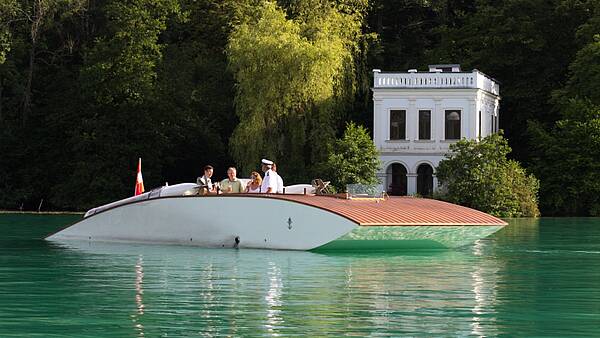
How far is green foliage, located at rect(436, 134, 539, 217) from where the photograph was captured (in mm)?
47344

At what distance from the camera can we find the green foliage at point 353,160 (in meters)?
49.0

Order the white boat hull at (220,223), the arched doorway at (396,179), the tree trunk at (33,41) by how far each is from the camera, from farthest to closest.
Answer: the tree trunk at (33,41), the arched doorway at (396,179), the white boat hull at (220,223)

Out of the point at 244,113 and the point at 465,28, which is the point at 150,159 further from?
the point at 465,28

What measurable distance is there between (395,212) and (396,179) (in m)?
27.5

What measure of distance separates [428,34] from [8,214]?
842 inches

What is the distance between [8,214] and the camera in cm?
4919

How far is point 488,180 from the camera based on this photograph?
156 feet

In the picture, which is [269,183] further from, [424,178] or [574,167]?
[424,178]

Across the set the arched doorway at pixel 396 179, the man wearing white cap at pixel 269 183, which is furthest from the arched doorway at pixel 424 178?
the man wearing white cap at pixel 269 183

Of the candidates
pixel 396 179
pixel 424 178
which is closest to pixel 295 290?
pixel 396 179

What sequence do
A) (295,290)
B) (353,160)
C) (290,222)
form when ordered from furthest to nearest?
(353,160) → (290,222) → (295,290)

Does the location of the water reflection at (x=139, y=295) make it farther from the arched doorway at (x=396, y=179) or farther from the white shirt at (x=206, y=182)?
the arched doorway at (x=396, y=179)

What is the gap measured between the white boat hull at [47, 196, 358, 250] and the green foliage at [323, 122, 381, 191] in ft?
69.2

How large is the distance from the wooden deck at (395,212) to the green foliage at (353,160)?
860 inches
